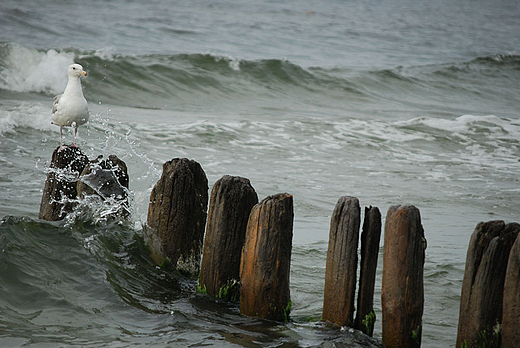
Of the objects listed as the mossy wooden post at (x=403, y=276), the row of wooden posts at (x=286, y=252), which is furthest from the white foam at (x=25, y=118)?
the mossy wooden post at (x=403, y=276)

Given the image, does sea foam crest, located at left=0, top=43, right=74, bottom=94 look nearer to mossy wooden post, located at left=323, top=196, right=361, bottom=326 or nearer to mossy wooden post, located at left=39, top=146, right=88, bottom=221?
mossy wooden post, located at left=39, top=146, right=88, bottom=221

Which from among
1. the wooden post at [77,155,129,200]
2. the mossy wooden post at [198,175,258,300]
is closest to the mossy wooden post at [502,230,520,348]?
the mossy wooden post at [198,175,258,300]

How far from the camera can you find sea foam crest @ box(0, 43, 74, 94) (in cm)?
1526

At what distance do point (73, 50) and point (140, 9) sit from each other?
37.3ft

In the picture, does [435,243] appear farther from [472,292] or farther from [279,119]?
[279,119]

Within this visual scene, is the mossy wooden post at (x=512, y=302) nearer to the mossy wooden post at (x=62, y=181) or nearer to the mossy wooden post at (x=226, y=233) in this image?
the mossy wooden post at (x=226, y=233)

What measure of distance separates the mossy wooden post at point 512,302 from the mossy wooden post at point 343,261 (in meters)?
0.81

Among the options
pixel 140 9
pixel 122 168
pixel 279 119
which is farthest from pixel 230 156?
pixel 140 9

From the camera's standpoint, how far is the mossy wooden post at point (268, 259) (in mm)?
3414

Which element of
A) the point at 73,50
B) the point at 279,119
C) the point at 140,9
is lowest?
the point at 279,119

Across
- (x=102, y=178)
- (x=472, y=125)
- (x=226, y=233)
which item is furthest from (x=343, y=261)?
(x=472, y=125)

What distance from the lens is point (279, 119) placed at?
14.4 metres

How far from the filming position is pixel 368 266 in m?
3.22

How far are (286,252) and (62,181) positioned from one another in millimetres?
2058
